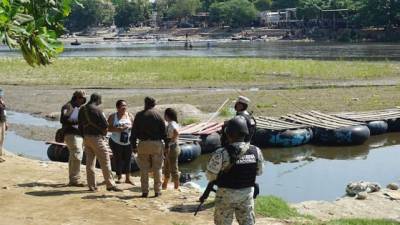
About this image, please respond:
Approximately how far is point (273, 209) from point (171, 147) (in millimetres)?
2223

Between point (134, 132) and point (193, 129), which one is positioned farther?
point (193, 129)

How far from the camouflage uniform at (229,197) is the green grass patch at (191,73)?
3054 centimetres

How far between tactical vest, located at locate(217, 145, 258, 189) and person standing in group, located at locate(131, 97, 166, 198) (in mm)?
3741

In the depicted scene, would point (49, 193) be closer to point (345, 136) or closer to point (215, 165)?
point (215, 165)

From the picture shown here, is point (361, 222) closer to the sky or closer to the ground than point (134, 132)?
closer to the ground

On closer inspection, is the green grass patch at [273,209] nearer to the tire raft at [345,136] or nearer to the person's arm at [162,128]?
the person's arm at [162,128]

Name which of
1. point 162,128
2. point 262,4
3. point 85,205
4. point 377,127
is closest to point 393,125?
point 377,127

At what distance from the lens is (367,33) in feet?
406

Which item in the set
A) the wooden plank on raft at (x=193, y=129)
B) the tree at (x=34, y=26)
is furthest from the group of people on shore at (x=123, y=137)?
the wooden plank on raft at (x=193, y=129)

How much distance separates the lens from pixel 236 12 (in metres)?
166

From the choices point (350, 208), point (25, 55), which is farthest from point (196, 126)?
point (25, 55)

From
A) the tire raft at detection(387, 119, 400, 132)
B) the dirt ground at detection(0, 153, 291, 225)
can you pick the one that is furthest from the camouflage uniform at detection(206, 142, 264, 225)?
the tire raft at detection(387, 119, 400, 132)

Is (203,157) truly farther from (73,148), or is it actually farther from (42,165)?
(73,148)

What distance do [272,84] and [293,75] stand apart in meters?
5.00
